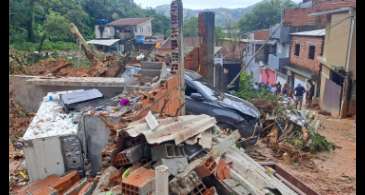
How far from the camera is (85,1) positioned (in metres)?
40.6

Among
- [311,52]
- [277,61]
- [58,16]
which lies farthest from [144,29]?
[311,52]

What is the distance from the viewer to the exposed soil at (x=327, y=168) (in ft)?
20.2

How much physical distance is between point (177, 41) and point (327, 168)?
4.46 metres

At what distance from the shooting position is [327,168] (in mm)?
7102

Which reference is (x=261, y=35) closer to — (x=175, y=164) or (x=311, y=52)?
(x=311, y=52)

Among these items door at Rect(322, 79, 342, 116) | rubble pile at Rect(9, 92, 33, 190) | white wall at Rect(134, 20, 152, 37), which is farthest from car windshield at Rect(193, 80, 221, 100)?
white wall at Rect(134, 20, 152, 37)

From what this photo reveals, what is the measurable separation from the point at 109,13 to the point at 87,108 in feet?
131

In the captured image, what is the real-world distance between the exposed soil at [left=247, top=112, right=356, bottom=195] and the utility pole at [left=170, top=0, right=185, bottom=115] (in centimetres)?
236

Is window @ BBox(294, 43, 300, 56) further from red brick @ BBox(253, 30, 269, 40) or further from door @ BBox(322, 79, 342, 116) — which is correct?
door @ BBox(322, 79, 342, 116)

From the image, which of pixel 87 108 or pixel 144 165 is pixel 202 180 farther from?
pixel 87 108

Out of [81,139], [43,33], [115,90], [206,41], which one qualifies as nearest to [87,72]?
[115,90]

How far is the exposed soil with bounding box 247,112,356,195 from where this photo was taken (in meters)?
6.14

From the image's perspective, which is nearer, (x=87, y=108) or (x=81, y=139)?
(x=81, y=139)

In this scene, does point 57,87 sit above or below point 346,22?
below
